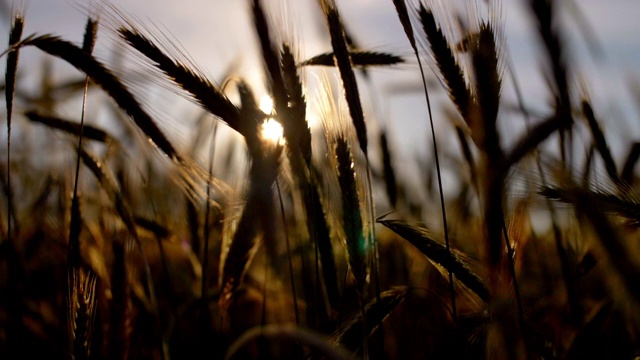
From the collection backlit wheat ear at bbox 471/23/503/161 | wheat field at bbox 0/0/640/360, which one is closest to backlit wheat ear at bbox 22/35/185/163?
wheat field at bbox 0/0/640/360

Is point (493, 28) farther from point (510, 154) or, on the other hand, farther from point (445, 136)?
point (445, 136)

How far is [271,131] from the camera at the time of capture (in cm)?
156

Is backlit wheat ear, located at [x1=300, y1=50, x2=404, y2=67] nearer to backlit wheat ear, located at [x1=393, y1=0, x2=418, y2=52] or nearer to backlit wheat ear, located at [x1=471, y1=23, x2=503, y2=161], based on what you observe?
backlit wheat ear, located at [x1=393, y1=0, x2=418, y2=52]

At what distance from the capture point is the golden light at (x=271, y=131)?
4.97 feet

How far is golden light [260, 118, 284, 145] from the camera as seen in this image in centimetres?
152

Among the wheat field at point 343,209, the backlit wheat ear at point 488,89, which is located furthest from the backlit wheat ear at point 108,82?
the backlit wheat ear at point 488,89

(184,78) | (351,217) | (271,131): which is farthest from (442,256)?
(184,78)

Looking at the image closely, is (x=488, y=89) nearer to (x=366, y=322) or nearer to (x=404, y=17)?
(x=404, y=17)

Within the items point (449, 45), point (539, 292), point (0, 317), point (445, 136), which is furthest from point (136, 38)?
point (539, 292)

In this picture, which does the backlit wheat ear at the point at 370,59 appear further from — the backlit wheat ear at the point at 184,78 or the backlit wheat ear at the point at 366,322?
the backlit wheat ear at the point at 366,322

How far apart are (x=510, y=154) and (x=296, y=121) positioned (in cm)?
59

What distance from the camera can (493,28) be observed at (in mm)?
1394

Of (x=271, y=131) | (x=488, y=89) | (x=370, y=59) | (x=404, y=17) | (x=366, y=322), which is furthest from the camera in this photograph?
(x=370, y=59)

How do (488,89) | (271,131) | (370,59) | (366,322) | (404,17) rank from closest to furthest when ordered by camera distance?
(488,89), (366,322), (404,17), (271,131), (370,59)
